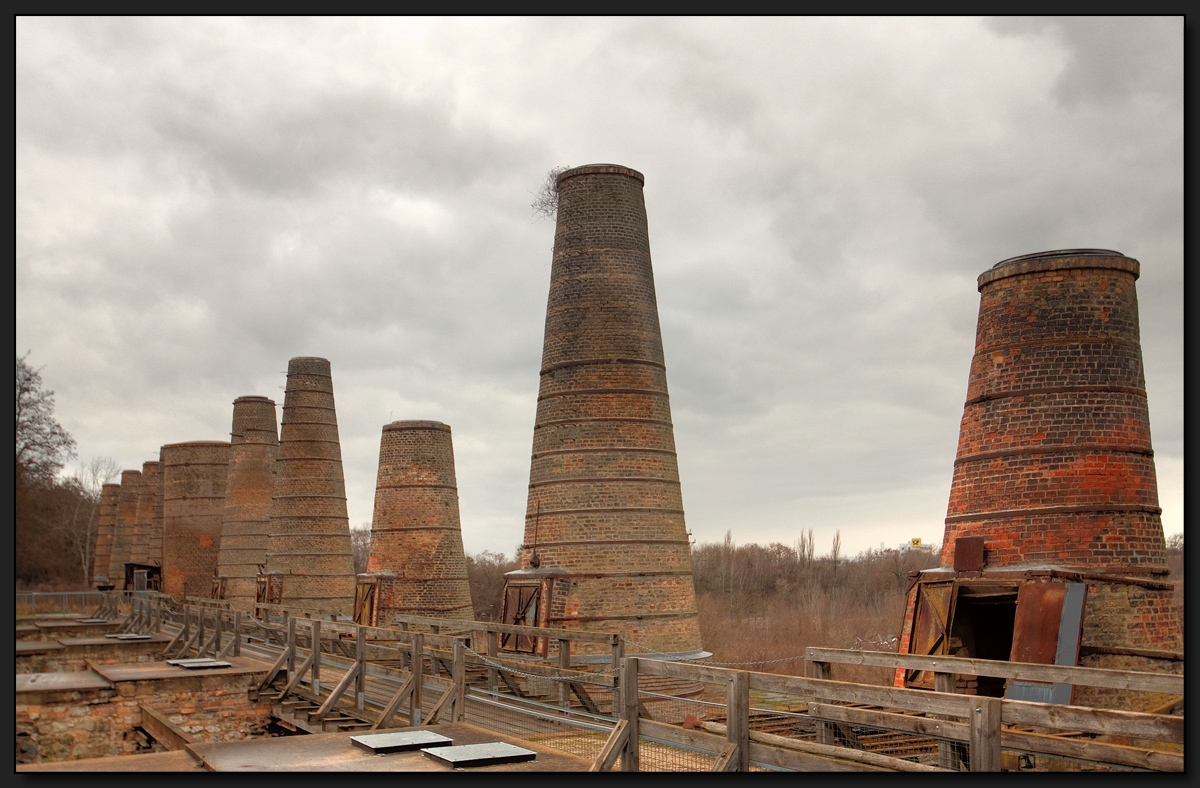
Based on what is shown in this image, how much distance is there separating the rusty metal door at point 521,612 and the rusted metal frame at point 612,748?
7.40 metres

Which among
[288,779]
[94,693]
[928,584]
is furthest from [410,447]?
[288,779]

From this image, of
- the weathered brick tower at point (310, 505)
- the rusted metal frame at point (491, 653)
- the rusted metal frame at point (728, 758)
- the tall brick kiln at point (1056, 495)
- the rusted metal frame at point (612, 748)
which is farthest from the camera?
the weathered brick tower at point (310, 505)

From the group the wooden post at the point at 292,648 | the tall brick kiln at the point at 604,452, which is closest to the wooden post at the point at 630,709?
the tall brick kiln at the point at 604,452

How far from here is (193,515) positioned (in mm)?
30594

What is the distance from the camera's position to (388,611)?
19.3 m

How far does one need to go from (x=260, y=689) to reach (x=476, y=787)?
33.8ft

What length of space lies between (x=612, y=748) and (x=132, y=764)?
3.62 m

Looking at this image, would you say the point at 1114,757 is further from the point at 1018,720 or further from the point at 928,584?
the point at 928,584

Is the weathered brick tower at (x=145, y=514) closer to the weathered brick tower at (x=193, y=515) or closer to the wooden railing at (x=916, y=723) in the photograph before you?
the weathered brick tower at (x=193, y=515)

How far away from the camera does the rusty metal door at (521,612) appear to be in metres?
14.8

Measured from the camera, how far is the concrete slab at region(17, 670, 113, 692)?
13655 mm

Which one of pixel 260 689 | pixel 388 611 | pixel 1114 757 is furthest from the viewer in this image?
pixel 388 611

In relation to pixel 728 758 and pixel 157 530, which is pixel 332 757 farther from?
pixel 157 530

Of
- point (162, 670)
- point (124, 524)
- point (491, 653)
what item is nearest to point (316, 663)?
point (491, 653)
